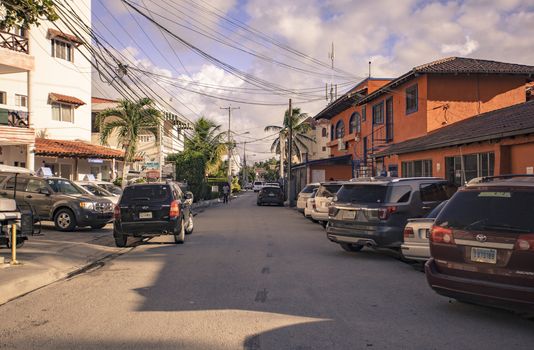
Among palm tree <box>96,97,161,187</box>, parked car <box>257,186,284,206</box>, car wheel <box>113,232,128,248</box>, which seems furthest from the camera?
parked car <box>257,186,284,206</box>

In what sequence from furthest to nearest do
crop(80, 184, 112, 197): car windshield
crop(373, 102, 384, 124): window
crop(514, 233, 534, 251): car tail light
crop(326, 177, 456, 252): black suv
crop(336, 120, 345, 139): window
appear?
1. crop(336, 120, 345, 139): window
2. crop(373, 102, 384, 124): window
3. crop(80, 184, 112, 197): car windshield
4. crop(326, 177, 456, 252): black suv
5. crop(514, 233, 534, 251): car tail light

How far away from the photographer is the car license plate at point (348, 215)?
39.2 ft

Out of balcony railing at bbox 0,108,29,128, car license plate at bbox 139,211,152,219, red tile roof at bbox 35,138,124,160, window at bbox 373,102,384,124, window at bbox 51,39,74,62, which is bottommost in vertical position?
car license plate at bbox 139,211,152,219

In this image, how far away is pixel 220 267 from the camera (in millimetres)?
10734

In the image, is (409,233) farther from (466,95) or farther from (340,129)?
(340,129)

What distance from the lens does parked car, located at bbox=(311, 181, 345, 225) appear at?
1973 cm

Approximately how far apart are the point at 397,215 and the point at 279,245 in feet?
13.5

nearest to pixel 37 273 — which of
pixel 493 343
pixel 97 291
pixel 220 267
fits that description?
pixel 97 291

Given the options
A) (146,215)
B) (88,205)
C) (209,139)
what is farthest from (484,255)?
(209,139)

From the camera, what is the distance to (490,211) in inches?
Answer: 254

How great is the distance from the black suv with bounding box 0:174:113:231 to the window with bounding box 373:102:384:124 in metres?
17.6

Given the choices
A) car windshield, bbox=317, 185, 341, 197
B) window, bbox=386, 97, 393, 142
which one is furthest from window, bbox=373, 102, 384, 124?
car windshield, bbox=317, 185, 341, 197

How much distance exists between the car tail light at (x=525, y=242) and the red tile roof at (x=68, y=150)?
2314 cm

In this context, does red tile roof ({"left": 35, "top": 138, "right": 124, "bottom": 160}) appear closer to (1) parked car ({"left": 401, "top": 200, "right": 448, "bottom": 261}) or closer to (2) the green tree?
(2) the green tree
